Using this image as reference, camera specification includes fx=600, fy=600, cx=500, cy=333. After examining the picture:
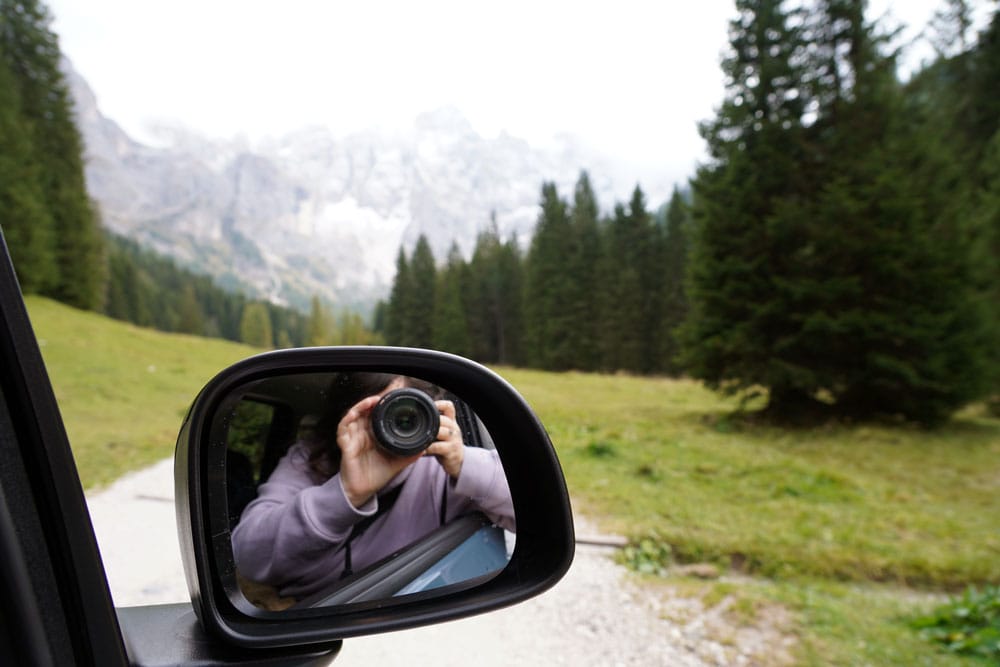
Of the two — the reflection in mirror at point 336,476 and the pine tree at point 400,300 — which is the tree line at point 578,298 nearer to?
the pine tree at point 400,300

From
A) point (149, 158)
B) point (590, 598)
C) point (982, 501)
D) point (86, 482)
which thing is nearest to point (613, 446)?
point (982, 501)

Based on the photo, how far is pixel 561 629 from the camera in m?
3.73

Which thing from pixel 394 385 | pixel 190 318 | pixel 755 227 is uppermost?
pixel 190 318

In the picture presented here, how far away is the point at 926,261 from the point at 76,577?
558 inches

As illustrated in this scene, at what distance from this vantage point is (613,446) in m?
9.41

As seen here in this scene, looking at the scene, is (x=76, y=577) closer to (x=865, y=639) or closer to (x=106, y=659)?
(x=106, y=659)

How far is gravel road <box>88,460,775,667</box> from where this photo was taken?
332 centimetres

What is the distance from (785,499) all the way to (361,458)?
7.20 m

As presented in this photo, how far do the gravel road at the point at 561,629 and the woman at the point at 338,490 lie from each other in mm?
2230

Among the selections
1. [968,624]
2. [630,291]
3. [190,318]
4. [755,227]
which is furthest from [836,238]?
[190,318]

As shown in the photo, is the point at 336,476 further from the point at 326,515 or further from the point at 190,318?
the point at 190,318

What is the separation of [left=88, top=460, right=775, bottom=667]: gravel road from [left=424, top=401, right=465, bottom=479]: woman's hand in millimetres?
2373

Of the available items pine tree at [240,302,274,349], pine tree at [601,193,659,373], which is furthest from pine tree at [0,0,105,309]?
pine tree at [240,302,274,349]

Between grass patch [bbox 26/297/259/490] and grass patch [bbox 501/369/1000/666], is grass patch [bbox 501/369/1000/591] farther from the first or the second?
grass patch [bbox 26/297/259/490]
